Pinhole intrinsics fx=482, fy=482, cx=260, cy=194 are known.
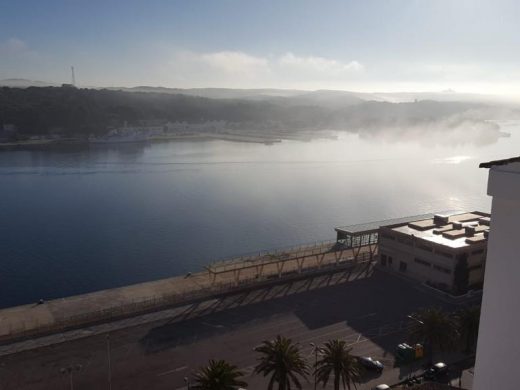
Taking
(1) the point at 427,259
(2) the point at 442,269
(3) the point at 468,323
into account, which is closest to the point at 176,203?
(1) the point at 427,259

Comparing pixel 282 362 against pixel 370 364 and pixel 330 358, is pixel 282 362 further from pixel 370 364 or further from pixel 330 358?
pixel 370 364

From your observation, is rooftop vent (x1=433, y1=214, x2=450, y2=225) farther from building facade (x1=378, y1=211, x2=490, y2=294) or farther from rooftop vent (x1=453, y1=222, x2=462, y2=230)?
rooftop vent (x1=453, y1=222, x2=462, y2=230)

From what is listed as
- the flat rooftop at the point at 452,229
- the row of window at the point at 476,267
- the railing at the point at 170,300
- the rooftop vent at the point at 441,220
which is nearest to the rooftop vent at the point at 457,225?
the flat rooftop at the point at 452,229

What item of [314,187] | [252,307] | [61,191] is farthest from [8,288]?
[314,187]

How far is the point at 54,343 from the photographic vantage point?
12.8 meters

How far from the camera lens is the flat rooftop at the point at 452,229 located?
17.4m

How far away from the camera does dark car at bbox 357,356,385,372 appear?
38.0 ft

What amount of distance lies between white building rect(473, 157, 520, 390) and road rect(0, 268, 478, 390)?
30.8 feet

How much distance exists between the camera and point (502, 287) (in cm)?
212

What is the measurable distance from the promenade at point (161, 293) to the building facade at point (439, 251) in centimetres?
159

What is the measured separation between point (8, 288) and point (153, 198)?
1793cm

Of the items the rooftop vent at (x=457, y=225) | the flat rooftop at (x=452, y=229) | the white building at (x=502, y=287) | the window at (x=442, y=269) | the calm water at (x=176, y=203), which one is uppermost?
the white building at (x=502, y=287)

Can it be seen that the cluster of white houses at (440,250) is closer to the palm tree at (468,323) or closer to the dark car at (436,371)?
the palm tree at (468,323)

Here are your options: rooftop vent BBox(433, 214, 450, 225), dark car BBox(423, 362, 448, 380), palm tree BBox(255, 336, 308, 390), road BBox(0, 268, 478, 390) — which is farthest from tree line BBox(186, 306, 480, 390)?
rooftop vent BBox(433, 214, 450, 225)
